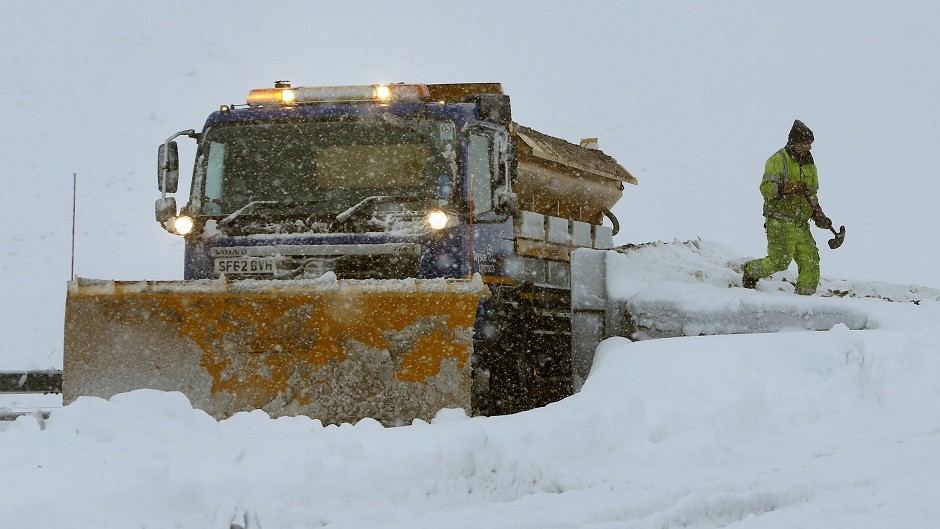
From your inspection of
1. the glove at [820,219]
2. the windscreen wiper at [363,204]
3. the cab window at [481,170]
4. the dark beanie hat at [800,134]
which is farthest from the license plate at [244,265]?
the glove at [820,219]

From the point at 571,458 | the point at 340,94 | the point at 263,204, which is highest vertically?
the point at 340,94

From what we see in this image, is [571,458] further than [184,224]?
No

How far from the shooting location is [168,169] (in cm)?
797

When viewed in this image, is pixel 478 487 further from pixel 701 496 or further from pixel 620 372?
pixel 620 372

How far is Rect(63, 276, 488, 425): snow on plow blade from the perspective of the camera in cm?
608

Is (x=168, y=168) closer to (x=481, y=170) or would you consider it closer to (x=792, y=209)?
(x=481, y=170)

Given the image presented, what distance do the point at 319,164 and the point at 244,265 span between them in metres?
0.89

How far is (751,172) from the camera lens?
3381 centimetres

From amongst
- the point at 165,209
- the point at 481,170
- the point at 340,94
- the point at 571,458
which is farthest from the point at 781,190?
the point at 571,458

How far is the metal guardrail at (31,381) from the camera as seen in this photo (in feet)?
27.2

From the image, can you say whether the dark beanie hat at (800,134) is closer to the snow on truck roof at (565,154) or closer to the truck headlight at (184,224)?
the snow on truck roof at (565,154)

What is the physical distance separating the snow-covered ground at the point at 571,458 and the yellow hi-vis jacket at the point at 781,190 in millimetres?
3203

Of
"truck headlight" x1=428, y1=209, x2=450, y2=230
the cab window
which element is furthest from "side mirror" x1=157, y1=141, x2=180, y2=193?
the cab window

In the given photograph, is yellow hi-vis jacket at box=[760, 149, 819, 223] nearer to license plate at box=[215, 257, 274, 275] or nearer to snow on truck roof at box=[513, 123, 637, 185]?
snow on truck roof at box=[513, 123, 637, 185]
